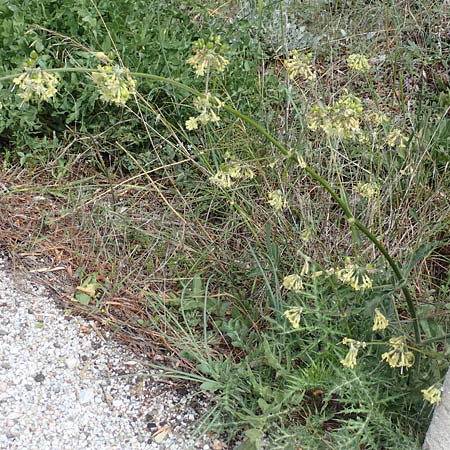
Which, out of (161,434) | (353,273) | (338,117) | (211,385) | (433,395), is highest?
(338,117)

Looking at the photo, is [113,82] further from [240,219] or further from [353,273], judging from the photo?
[240,219]

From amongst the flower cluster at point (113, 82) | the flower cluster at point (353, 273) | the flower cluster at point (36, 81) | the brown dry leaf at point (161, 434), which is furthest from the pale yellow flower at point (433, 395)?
the flower cluster at point (36, 81)

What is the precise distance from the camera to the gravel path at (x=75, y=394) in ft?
7.18

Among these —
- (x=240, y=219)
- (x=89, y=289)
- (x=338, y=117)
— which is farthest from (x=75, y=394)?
(x=338, y=117)

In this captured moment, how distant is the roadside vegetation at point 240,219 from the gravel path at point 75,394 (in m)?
0.07

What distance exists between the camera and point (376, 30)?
368 centimetres

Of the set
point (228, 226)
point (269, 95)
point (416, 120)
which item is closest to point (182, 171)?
point (228, 226)

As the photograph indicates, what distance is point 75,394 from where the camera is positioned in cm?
230

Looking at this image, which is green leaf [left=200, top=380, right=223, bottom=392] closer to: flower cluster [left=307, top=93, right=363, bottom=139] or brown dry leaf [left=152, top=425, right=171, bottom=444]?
brown dry leaf [left=152, top=425, right=171, bottom=444]

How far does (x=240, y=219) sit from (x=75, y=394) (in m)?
0.90

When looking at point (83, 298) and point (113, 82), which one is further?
point (83, 298)

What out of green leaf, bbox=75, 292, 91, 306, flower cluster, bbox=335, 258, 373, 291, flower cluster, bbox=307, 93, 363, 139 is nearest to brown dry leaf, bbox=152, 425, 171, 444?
green leaf, bbox=75, 292, 91, 306

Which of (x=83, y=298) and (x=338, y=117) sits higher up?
(x=338, y=117)

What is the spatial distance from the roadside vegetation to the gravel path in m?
0.07
